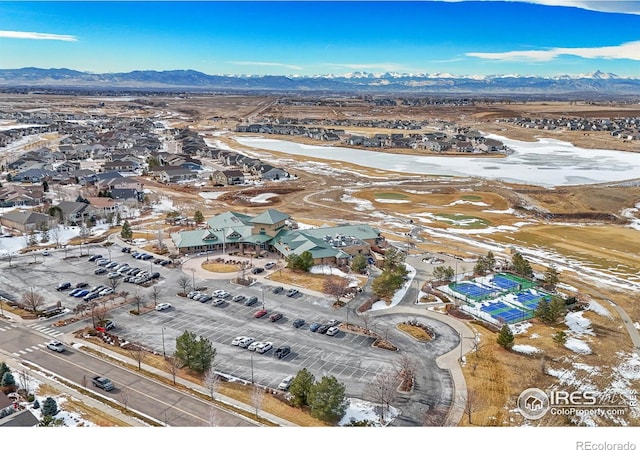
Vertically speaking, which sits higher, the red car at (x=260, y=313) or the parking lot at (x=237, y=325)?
the red car at (x=260, y=313)

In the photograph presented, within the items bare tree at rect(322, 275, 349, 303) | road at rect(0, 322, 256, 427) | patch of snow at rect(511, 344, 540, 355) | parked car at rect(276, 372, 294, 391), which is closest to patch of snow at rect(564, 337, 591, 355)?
patch of snow at rect(511, 344, 540, 355)

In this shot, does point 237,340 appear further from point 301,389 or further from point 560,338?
point 560,338

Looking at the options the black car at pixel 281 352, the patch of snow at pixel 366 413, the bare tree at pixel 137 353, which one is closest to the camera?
the patch of snow at pixel 366 413

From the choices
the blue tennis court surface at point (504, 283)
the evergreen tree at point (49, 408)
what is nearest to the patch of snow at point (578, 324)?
the blue tennis court surface at point (504, 283)

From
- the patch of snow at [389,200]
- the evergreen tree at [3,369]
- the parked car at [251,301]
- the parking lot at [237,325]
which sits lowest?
the parking lot at [237,325]

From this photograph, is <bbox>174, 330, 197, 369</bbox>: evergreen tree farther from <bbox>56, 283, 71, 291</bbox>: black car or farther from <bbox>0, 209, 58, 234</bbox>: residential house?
<bbox>0, 209, 58, 234</bbox>: residential house

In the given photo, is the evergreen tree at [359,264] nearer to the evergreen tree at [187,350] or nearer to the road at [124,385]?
the evergreen tree at [187,350]

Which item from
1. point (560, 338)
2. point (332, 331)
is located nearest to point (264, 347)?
point (332, 331)
